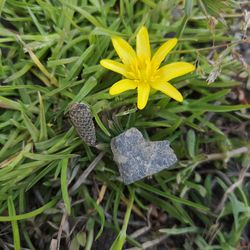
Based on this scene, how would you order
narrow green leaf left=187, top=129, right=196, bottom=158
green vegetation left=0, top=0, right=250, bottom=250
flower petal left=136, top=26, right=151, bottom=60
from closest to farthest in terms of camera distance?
flower petal left=136, top=26, right=151, bottom=60 < green vegetation left=0, top=0, right=250, bottom=250 < narrow green leaf left=187, top=129, right=196, bottom=158

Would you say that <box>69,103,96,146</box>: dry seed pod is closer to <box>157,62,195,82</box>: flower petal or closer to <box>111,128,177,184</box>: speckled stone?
<box>111,128,177,184</box>: speckled stone

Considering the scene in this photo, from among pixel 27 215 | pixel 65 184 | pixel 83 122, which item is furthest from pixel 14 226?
pixel 83 122

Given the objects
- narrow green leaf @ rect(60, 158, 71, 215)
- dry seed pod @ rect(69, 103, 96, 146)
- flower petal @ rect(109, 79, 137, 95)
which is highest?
flower petal @ rect(109, 79, 137, 95)

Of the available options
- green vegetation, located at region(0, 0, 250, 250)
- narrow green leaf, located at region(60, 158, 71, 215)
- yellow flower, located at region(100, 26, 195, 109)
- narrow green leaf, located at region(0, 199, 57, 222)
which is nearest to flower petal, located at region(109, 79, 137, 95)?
yellow flower, located at region(100, 26, 195, 109)

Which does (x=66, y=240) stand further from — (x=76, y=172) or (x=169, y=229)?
(x=169, y=229)

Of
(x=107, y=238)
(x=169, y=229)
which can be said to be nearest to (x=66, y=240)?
(x=107, y=238)

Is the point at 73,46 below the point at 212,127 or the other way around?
the other way around

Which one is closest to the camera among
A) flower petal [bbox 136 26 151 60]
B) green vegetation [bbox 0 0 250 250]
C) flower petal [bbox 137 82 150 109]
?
flower petal [bbox 137 82 150 109]

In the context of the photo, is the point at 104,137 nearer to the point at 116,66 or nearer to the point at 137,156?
the point at 137,156

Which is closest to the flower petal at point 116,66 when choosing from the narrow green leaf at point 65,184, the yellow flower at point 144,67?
the yellow flower at point 144,67
